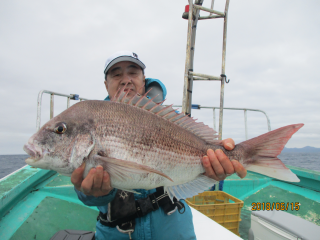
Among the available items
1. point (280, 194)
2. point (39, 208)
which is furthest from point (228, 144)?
point (280, 194)

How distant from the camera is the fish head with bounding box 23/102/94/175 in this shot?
1.34m

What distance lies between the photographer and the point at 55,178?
14.1 ft

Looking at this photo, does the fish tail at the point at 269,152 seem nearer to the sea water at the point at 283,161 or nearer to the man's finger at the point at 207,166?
the man's finger at the point at 207,166

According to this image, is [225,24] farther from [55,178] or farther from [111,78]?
[55,178]

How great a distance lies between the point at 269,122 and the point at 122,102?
17.2 feet

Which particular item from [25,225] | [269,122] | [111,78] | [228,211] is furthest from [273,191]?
[25,225]

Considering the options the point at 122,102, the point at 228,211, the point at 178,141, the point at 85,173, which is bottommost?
the point at 228,211

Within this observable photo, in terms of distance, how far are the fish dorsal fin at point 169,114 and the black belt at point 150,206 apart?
767 mm

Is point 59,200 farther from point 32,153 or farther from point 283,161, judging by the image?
point 283,161

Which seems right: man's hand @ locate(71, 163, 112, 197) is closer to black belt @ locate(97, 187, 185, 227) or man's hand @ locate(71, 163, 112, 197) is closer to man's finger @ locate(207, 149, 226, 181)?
black belt @ locate(97, 187, 185, 227)

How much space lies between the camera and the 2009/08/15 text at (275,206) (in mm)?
4142

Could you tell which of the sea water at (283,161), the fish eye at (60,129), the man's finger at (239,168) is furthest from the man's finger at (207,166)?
the sea water at (283,161)

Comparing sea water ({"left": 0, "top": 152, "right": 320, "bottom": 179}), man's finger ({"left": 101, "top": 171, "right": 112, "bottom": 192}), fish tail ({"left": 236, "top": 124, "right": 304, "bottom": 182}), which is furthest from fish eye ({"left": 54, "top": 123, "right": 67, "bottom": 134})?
sea water ({"left": 0, "top": 152, "right": 320, "bottom": 179})

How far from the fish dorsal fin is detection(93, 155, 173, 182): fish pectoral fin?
1.73 ft
